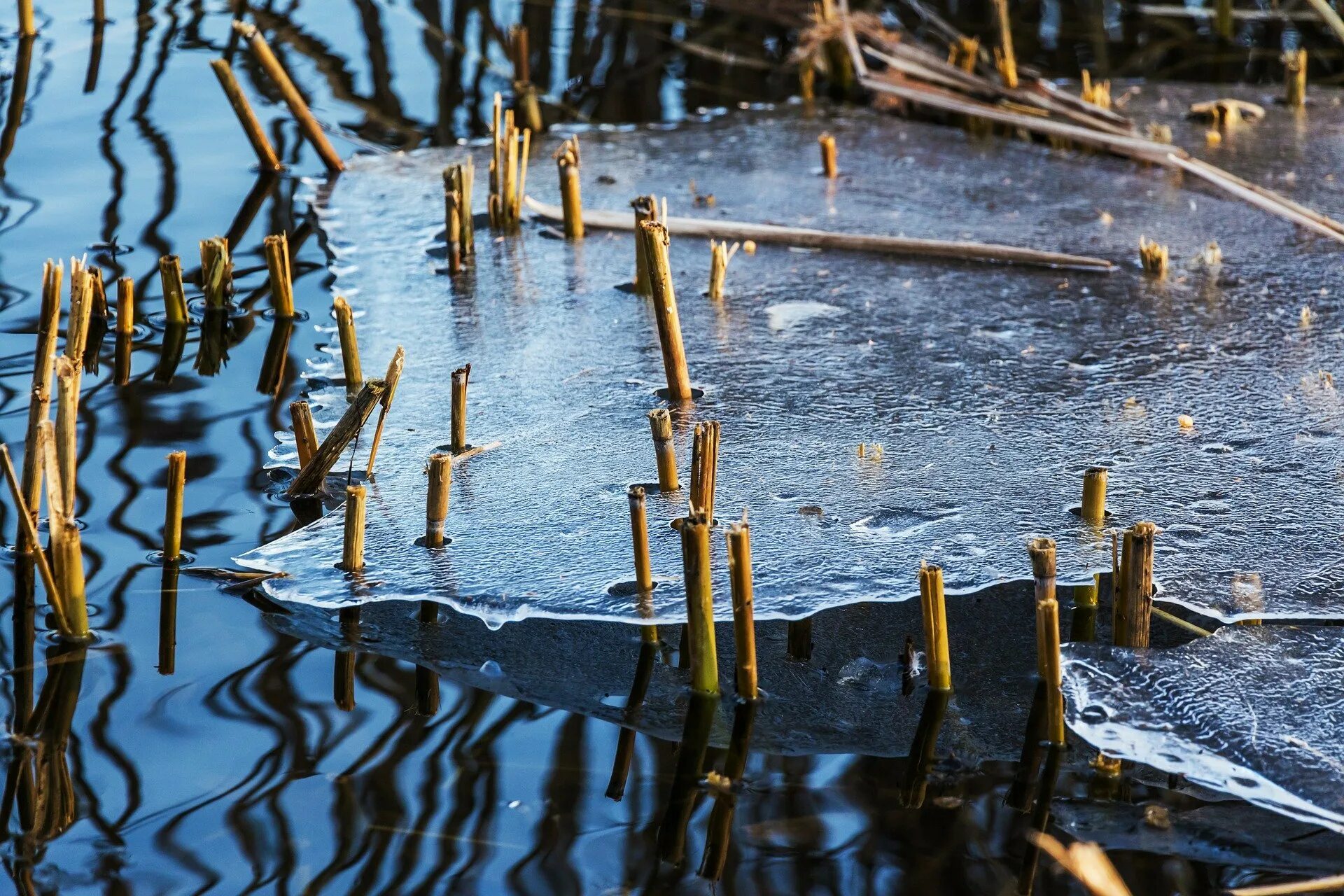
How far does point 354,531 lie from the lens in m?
2.52

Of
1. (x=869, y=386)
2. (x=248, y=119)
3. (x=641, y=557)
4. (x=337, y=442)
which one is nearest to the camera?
(x=641, y=557)

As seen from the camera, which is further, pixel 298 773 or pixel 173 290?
pixel 173 290

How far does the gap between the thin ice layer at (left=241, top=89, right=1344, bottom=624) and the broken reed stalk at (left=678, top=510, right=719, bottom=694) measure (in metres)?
0.12

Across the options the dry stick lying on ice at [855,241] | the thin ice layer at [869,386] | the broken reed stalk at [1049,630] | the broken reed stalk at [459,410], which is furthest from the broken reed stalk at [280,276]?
the broken reed stalk at [1049,630]

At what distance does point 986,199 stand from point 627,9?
328cm

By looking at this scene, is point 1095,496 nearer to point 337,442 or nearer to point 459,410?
point 459,410

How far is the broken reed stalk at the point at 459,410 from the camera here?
9.45 ft

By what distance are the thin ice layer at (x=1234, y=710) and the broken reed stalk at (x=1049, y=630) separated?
0.10 feet

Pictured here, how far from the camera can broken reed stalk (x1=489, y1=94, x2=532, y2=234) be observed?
4281 mm

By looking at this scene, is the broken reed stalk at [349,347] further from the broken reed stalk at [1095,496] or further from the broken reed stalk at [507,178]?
the broken reed stalk at [1095,496]

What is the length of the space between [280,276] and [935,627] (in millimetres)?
2365

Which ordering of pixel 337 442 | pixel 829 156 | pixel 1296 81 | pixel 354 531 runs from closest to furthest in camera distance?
pixel 354 531 < pixel 337 442 < pixel 829 156 < pixel 1296 81

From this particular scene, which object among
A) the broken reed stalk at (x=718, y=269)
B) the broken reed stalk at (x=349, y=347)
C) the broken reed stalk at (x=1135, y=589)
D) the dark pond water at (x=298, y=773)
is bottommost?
the dark pond water at (x=298, y=773)

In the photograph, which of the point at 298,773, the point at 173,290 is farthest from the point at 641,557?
the point at 173,290
